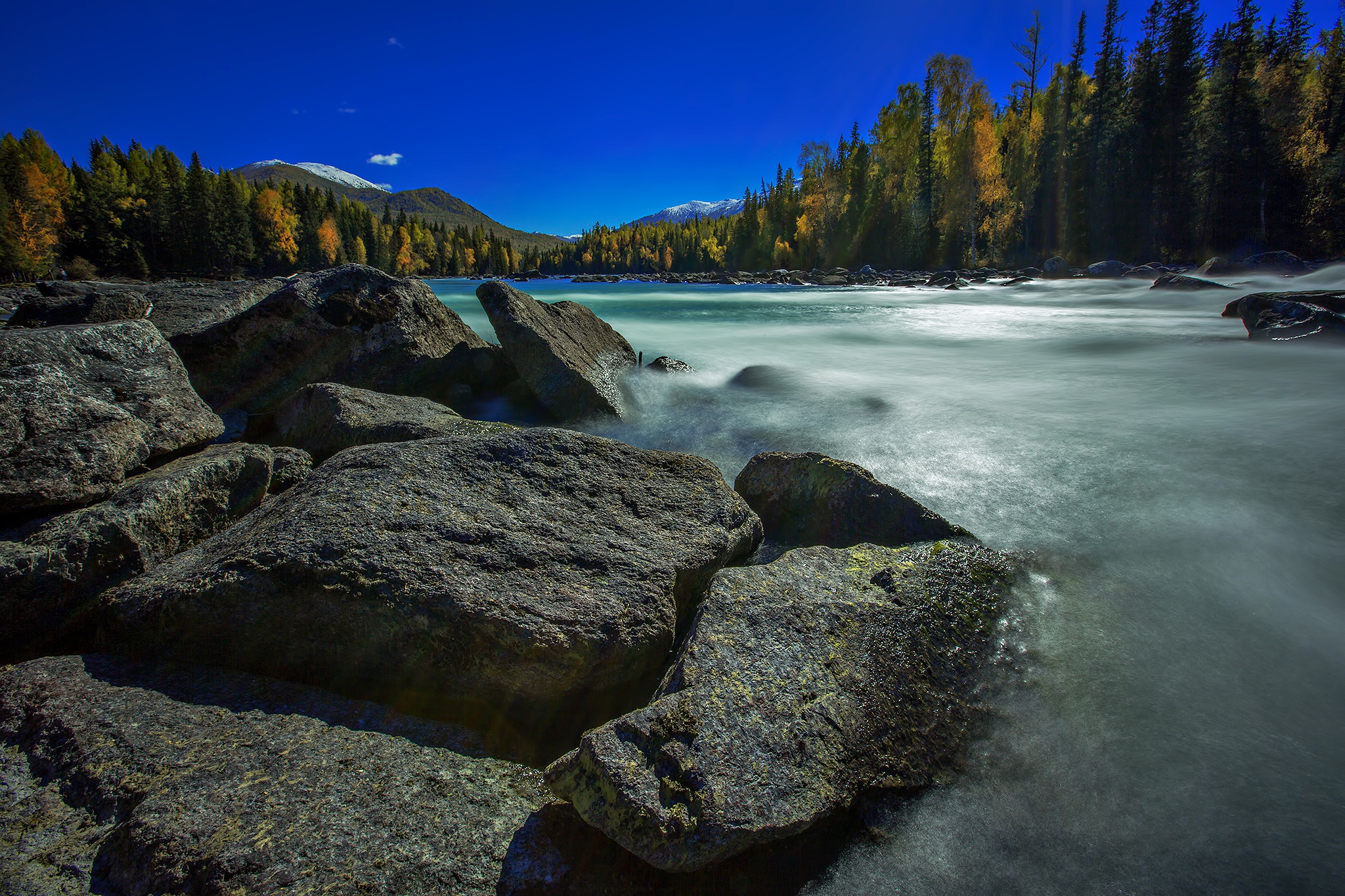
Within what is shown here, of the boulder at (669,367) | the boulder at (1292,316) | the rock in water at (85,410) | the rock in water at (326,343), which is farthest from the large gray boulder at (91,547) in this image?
the boulder at (1292,316)

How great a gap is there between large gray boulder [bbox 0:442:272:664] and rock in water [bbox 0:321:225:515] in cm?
15

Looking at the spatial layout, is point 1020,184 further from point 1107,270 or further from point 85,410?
point 85,410

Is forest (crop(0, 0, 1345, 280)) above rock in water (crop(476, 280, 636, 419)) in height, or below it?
above

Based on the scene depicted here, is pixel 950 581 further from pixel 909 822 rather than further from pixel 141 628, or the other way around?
pixel 141 628

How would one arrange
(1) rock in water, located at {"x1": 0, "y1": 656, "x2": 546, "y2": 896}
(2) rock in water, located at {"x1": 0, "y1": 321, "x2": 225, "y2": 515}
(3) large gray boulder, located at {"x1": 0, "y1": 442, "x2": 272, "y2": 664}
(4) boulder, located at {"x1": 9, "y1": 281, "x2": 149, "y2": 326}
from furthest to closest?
1. (4) boulder, located at {"x1": 9, "y1": 281, "x2": 149, "y2": 326}
2. (2) rock in water, located at {"x1": 0, "y1": 321, "x2": 225, "y2": 515}
3. (3) large gray boulder, located at {"x1": 0, "y1": 442, "x2": 272, "y2": 664}
4. (1) rock in water, located at {"x1": 0, "y1": 656, "x2": 546, "y2": 896}

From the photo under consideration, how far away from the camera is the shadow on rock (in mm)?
1581

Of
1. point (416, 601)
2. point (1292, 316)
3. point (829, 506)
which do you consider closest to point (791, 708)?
point (416, 601)

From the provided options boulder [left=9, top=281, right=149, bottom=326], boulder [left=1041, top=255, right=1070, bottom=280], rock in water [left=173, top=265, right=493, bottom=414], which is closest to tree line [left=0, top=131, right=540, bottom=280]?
boulder [left=9, top=281, right=149, bottom=326]

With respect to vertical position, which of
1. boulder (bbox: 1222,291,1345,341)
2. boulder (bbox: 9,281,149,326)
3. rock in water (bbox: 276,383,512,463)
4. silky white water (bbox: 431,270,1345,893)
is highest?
boulder (bbox: 9,281,149,326)

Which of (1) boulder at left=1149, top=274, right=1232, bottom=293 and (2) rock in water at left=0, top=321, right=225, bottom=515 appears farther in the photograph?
(1) boulder at left=1149, top=274, right=1232, bottom=293

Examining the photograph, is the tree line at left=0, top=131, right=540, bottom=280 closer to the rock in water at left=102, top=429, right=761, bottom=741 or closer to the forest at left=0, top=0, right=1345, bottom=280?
the forest at left=0, top=0, right=1345, bottom=280

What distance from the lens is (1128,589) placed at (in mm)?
3199

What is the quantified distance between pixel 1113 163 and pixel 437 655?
5433cm

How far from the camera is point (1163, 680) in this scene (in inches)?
100
